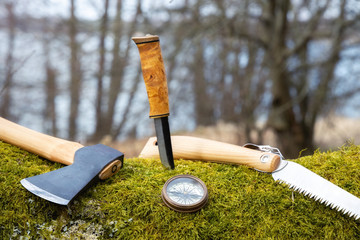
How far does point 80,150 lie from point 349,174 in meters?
1.81

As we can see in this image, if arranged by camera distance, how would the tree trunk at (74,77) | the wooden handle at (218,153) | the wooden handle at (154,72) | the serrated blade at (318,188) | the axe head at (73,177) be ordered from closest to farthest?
1. the axe head at (73,177)
2. the serrated blade at (318,188)
3. the wooden handle at (154,72)
4. the wooden handle at (218,153)
5. the tree trunk at (74,77)

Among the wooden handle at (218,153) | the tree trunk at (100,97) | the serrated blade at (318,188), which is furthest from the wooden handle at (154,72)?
the tree trunk at (100,97)

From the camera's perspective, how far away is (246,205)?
177 centimetres

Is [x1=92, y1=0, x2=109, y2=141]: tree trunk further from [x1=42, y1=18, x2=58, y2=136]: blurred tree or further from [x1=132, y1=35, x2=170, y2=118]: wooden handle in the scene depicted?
[x1=132, y1=35, x2=170, y2=118]: wooden handle

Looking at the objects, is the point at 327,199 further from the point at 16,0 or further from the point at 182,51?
the point at 16,0

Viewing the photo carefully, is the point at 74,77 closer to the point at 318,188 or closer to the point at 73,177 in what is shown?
the point at 73,177

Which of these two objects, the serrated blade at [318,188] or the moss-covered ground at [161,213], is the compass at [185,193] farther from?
the serrated blade at [318,188]

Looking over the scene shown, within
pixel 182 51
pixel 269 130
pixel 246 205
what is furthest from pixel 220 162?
pixel 269 130

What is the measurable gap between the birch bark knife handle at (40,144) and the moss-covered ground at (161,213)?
0.13 metres

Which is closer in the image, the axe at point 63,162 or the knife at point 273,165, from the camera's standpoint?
the axe at point 63,162

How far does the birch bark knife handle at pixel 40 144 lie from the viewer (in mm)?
2010

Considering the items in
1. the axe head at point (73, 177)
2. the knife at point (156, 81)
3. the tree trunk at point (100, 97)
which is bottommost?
the tree trunk at point (100, 97)

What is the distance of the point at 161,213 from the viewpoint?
5.47 feet

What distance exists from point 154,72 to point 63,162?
2.88ft
